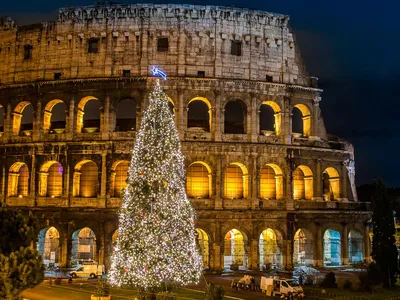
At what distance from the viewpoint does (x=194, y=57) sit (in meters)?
36.9

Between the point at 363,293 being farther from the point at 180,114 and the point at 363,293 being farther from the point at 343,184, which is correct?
the point at 180,114

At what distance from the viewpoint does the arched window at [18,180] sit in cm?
3784

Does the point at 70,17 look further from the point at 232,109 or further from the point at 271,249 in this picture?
the point at 271,249

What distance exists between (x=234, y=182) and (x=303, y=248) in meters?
7.37

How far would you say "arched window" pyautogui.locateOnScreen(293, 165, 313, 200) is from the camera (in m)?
38.4

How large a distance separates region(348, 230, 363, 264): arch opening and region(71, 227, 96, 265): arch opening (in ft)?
65.3

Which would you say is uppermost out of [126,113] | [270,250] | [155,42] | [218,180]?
[155,42]

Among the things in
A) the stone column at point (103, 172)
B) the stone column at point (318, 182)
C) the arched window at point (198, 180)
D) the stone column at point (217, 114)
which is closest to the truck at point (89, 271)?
the stone column at point (103, 172)

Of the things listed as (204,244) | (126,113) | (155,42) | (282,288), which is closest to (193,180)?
(204,244)

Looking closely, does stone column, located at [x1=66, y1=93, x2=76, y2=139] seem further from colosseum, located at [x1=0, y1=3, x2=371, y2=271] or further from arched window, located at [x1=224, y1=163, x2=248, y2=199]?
arched window, located at [x1=224, y1=163, x2=248, y2=199]

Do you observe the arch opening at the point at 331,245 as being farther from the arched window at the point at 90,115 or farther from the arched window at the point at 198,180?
the arched window at the point at 90,115

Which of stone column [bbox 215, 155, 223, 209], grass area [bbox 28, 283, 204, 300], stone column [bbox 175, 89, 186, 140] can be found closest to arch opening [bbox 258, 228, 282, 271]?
stone column [bbox 215, 155, 223, 209]

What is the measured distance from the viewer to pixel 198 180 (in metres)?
37.1

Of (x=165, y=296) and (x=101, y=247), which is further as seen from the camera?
(x=101, y=247)
